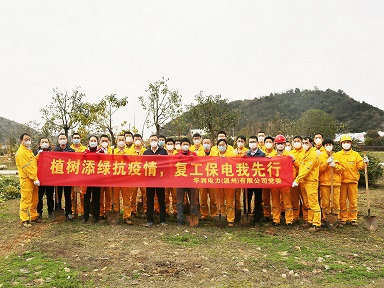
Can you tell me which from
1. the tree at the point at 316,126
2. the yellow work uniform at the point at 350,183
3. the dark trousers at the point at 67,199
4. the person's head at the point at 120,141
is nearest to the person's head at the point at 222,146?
the person's head at the point at 120,141

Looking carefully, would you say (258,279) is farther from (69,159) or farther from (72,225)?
(69,159)

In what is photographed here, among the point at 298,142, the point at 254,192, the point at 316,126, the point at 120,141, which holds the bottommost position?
the point at 254,192

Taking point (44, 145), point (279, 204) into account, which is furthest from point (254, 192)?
point (44, 145)

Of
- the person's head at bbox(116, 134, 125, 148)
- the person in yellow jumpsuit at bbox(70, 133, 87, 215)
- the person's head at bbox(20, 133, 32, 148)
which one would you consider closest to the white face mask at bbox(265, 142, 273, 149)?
the person's head at bbox(116, 134, 125, 148)

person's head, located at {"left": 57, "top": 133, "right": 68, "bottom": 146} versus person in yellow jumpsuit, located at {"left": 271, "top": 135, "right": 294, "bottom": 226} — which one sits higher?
person's head, located at {"left": 57, "top": 133, "right": 68, "bottom": 146}

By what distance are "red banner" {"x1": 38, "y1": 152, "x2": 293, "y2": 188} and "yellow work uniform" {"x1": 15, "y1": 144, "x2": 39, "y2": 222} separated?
208 mm

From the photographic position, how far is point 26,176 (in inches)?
261

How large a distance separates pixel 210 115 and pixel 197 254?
21229 millimetres

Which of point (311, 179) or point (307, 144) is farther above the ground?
point (307, 144)

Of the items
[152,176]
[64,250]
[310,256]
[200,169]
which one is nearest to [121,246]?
[64,250]

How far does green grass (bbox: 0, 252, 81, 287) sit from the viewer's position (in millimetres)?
4113

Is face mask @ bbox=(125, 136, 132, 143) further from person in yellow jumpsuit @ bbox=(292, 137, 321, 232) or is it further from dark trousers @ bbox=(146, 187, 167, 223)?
person in yellow jumpsuit @ bbox=(292, 137, 321, 232)

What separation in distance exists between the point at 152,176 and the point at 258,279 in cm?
320

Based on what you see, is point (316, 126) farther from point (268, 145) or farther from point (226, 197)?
point (226, 197)
